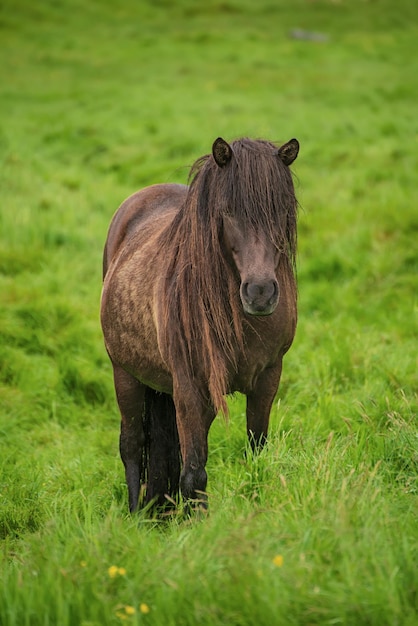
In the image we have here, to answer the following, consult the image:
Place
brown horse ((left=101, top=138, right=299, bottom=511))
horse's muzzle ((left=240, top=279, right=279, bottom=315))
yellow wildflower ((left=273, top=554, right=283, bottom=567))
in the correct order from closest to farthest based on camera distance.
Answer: yellow wildflower ((left=273, top=554, right=283, bottom=567))
horse's muzzle ((left=240, top=279, right=279, bottom=315))
brown horse ((left=101, top=138, right=299, bottom=511))

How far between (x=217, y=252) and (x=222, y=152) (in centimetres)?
44

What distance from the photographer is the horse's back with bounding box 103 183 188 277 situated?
488 cm

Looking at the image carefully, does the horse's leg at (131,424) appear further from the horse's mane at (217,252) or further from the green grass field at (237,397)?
the horse's mane at (217,252)

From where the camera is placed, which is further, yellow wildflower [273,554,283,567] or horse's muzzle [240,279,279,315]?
horse's muzzle [240,279,279,315]

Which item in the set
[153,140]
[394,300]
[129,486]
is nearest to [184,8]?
[153,140]

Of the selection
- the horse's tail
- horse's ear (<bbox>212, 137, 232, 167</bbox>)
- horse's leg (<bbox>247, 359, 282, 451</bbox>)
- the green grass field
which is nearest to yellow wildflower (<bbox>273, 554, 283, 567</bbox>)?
the green grass field

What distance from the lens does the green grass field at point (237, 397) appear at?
8.23 ft

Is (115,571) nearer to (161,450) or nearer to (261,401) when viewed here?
(261,401)

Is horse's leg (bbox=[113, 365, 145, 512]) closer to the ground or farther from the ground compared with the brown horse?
closer to the ground

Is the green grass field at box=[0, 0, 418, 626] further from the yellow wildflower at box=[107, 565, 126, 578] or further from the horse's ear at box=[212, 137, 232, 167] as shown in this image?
the horse's ear at box=[212, 137, 232, 167]

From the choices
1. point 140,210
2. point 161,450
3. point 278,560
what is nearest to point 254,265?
point 278,560

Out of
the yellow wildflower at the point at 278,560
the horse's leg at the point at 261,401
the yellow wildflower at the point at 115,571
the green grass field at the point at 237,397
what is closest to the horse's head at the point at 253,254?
the horse's leg at the point at 261,401

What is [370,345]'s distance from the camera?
5.98 metres

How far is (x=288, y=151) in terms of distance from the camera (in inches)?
136
